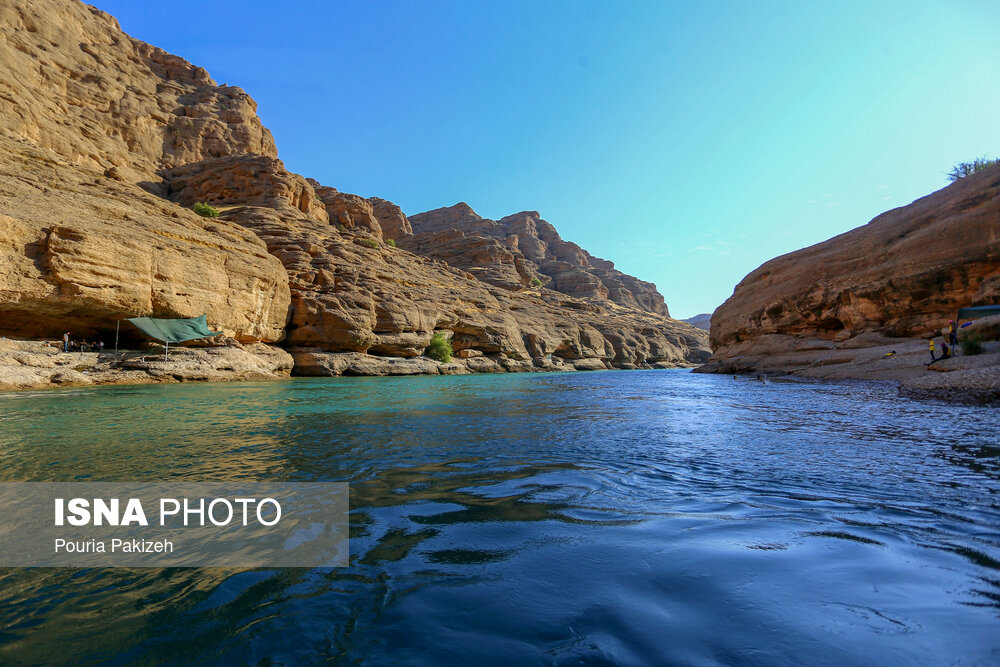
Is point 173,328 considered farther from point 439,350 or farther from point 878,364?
point 878,364

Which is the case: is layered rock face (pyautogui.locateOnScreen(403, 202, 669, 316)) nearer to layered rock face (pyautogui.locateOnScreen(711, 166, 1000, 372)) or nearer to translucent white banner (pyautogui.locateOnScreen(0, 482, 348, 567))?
layered rock face (pyautogui.locateOnScreen(711, 166, 1000, 372))

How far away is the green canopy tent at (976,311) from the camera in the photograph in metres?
16.1

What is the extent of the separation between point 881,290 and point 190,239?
36.9 meters

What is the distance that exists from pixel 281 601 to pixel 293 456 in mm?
3184

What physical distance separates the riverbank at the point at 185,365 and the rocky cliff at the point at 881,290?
22.4 meters

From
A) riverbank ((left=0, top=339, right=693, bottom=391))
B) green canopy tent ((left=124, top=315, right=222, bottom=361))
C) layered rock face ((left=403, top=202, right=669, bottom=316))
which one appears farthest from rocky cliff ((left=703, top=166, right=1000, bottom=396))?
layered rock face ((left=403, top=202, right=669, bottom=316))

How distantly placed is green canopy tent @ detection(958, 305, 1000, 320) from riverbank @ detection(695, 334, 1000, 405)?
1.70 meters

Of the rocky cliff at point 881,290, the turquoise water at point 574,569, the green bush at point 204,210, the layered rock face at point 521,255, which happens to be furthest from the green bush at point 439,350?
the layered rock face at point 521,255

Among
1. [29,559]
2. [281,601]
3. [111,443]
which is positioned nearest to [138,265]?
[111,443]

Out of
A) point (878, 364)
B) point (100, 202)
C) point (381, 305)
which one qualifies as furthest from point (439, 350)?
point (878, 364)

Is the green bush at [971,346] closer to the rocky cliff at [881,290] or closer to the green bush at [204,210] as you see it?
the rocky cliff at [881,290]

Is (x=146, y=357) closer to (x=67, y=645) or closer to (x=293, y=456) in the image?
(x=293, y=456)

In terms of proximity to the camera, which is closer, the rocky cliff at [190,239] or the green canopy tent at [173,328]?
the rocky cliff at [190,239]

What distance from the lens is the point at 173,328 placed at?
19344 millimetres
